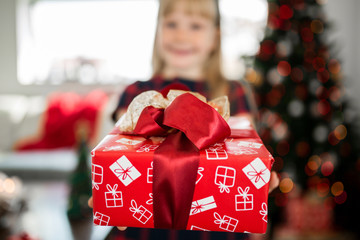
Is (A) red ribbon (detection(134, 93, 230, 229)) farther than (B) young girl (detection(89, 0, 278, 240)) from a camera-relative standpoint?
No

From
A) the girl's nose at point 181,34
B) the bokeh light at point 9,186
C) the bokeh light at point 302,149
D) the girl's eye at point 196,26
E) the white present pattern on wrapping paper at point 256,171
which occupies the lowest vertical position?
the bokeh light at point 9,186

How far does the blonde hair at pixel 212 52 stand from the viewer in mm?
975

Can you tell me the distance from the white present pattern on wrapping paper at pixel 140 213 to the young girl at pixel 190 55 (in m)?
0.46

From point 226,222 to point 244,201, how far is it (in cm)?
4

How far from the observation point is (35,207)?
1.64 m

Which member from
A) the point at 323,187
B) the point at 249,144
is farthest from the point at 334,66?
the point at 249,144

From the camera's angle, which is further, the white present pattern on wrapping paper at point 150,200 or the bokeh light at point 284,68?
the bokeh light at point 284,68

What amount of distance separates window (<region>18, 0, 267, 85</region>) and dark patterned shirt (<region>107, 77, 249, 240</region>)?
2.78m

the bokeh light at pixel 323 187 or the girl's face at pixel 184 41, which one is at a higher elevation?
the girl's face at pixel 184 41

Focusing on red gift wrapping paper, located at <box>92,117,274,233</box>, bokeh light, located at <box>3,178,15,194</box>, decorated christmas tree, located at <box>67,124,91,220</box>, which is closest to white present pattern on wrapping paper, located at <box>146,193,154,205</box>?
red gift wrapping paper, located at <box>92,117,274,233</box>

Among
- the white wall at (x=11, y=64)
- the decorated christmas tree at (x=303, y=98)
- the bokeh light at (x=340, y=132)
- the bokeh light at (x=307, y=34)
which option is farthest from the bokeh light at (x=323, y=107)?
the white wall at (x=11, y=64)

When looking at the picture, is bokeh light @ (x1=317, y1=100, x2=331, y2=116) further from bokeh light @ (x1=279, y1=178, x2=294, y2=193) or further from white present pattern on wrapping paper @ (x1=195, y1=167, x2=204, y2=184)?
white present pattern on wrapping paper @ (x1=195, y1=167, x2=204, y2=184)

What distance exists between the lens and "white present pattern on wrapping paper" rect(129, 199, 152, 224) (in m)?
0.48

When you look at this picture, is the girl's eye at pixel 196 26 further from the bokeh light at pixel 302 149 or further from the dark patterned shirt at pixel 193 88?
the bokeh light at pixel 302 149
